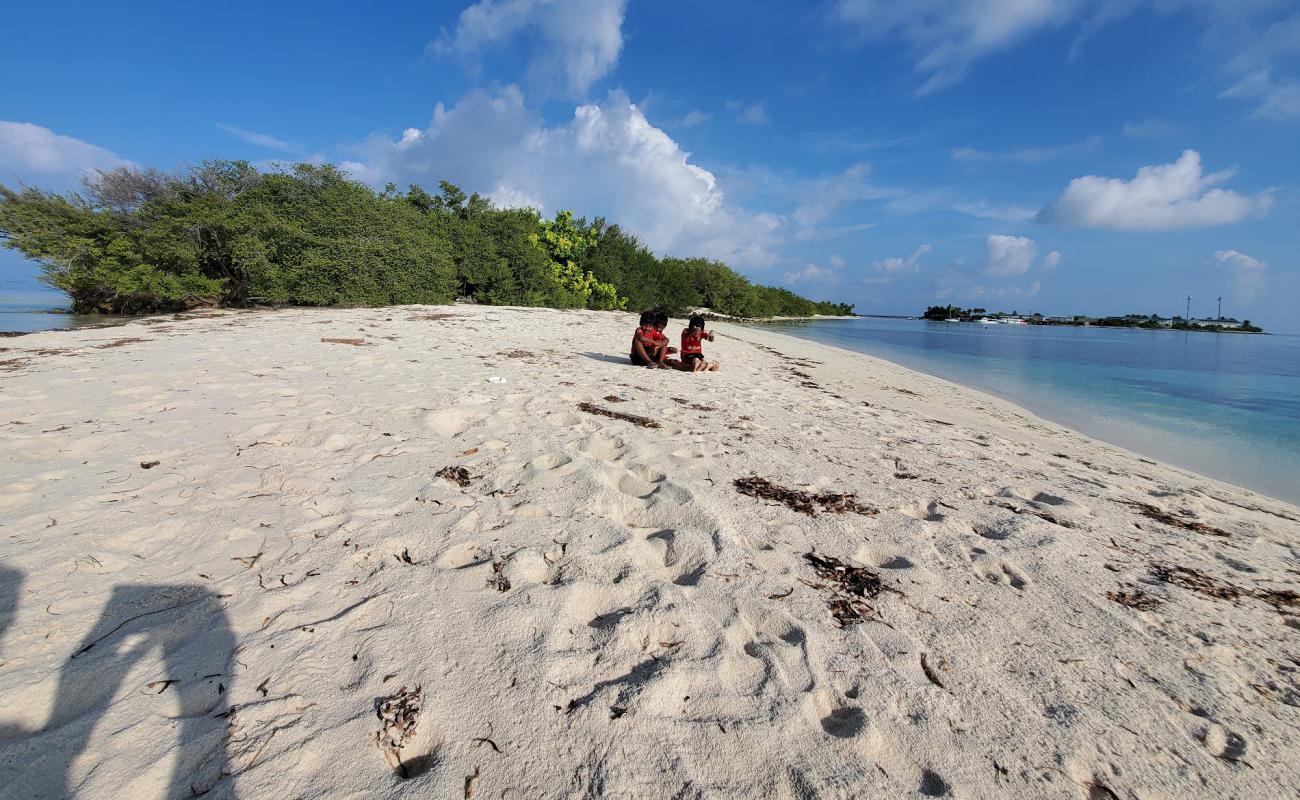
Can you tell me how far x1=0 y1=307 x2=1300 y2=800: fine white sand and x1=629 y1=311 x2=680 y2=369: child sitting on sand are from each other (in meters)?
4.11

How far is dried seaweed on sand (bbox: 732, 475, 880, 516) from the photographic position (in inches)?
128

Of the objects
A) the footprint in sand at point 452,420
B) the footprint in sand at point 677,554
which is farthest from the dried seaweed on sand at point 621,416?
the footprint in sand at point 677,554

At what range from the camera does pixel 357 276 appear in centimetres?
1622

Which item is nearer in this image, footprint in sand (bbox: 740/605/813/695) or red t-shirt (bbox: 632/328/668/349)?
footprint in sand (bbox: 740/605/813/695)

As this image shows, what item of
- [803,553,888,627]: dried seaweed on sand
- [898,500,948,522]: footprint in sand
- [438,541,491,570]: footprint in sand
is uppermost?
[438,541,491,570]: footprint in sand

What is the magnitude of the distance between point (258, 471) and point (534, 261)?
22.8 meters

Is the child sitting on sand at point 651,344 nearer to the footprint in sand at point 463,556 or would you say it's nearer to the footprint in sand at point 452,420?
the footprint in sand at point 452,420

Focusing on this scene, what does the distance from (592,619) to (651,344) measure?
6.66 m

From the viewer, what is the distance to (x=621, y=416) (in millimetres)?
4984

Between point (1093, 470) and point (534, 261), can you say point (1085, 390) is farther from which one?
point (534, 261)

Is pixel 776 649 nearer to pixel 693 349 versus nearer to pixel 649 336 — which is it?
pixel 693 349

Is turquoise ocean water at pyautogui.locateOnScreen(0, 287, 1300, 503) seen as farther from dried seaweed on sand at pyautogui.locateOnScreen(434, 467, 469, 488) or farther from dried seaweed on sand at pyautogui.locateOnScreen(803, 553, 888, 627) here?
dried seaweed on sand at pyautogui.locateOnScreen(434, 467, 469, 488)

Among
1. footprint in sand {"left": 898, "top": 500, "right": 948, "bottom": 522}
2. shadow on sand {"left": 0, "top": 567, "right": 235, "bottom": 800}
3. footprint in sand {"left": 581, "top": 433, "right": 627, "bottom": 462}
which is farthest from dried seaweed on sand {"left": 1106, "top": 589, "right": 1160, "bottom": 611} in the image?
shadow on sand {"left": 0, "top": 567, "right": 235, "bottom": 800}

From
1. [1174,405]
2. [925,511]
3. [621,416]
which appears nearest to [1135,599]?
[925,511]
